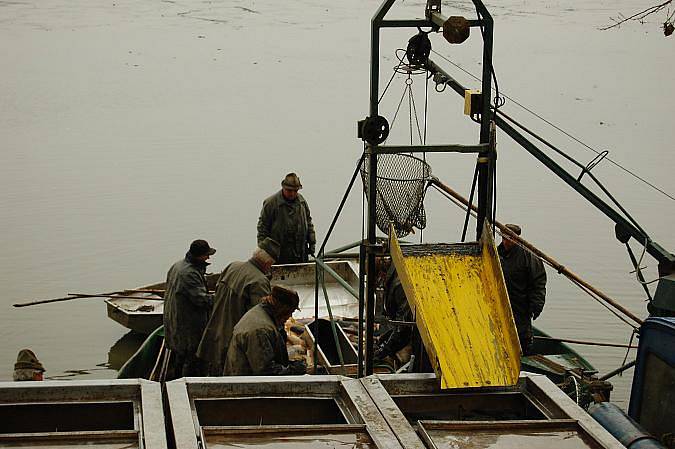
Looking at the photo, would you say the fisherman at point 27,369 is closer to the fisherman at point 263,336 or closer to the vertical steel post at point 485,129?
the fisherman at point 263,336

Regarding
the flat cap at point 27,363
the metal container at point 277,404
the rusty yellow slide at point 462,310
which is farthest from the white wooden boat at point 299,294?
the metal container at point 277,404

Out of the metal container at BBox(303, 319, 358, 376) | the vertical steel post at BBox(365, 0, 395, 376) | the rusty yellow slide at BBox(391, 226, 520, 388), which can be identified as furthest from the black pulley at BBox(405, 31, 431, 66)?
the metal container at BBox(303, 319, 358, 376)

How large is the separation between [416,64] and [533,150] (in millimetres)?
2553

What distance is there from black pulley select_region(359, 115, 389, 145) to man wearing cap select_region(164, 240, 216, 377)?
2702 millimetres

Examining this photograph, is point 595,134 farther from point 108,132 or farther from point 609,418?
point 609,418

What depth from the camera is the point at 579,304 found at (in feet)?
47.9

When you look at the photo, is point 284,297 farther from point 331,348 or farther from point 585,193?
point 585,193

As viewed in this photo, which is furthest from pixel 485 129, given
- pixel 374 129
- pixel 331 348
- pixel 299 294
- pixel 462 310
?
pixel 299 294

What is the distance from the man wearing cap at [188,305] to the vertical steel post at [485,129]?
9.91 feet

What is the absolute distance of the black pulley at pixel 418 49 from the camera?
7.54 metres

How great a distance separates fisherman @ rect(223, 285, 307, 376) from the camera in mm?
7598

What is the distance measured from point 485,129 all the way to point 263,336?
2.09m

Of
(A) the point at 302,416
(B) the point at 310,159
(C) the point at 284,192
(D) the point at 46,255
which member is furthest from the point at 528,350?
(B) the point at 310,159

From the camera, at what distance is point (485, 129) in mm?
7031
